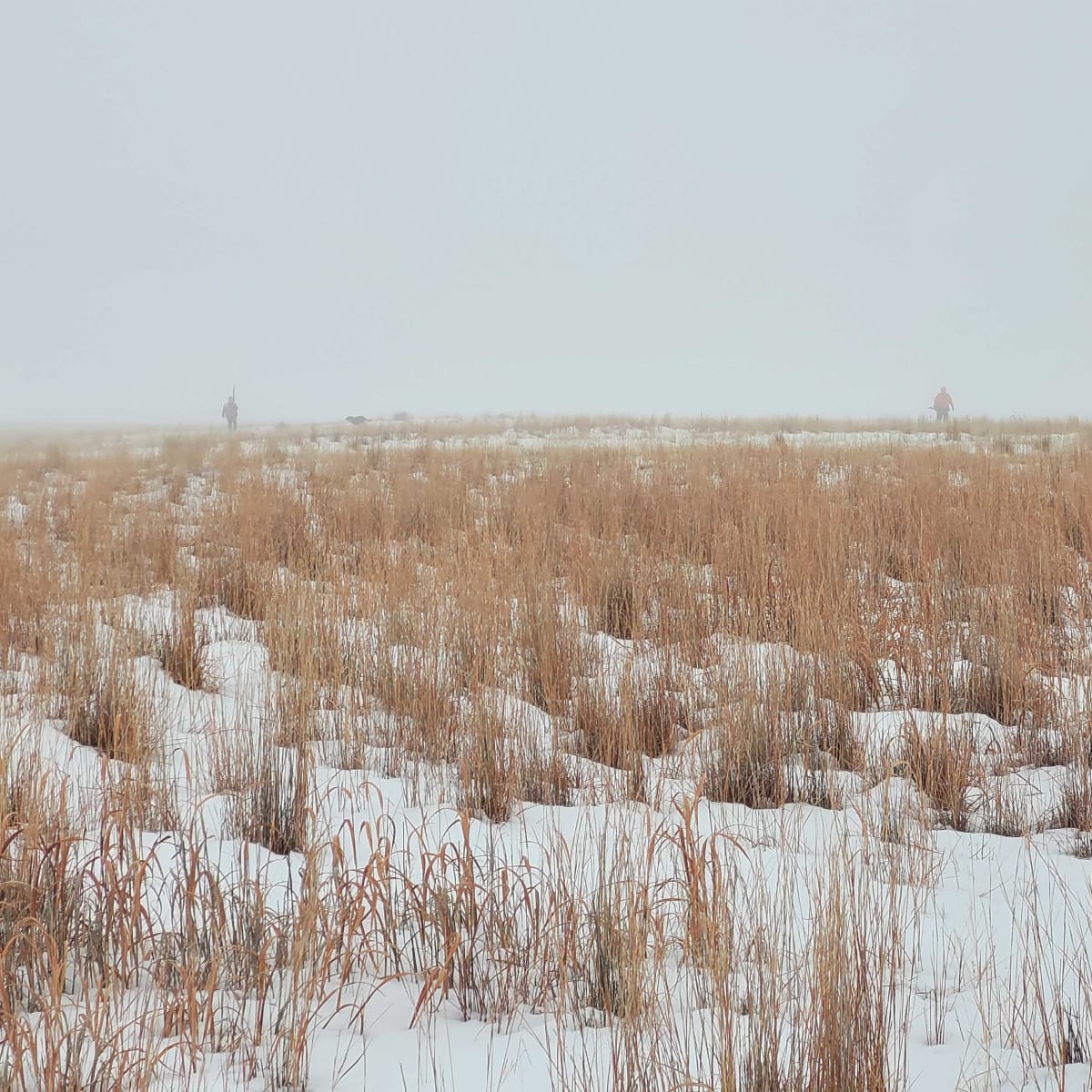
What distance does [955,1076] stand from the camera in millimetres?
1276

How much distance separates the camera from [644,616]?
3914mm

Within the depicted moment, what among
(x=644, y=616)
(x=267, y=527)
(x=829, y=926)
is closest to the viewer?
(x=829, y=926)

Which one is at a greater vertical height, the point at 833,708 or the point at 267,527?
the point at 267,527

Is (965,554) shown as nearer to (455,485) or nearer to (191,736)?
(191,736)

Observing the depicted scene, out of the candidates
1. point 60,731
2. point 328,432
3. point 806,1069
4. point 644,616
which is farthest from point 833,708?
point 328,432

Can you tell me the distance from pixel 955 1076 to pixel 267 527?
18.2 ft

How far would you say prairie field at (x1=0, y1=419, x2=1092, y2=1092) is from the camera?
1306mm

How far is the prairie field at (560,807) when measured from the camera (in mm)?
1306

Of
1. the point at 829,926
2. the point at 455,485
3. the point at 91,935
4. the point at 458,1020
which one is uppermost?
the point at 455,485

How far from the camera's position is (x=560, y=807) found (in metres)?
2.37

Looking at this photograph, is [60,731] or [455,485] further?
[455,485]

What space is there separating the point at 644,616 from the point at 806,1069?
270cm

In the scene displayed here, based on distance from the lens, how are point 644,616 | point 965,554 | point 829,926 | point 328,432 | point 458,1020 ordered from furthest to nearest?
1. point 328,432
2. point 965,554
3. point 644,616
4. point 458,1020
5. point 829,926

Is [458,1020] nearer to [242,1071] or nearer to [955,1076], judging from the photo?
[242,1071]
